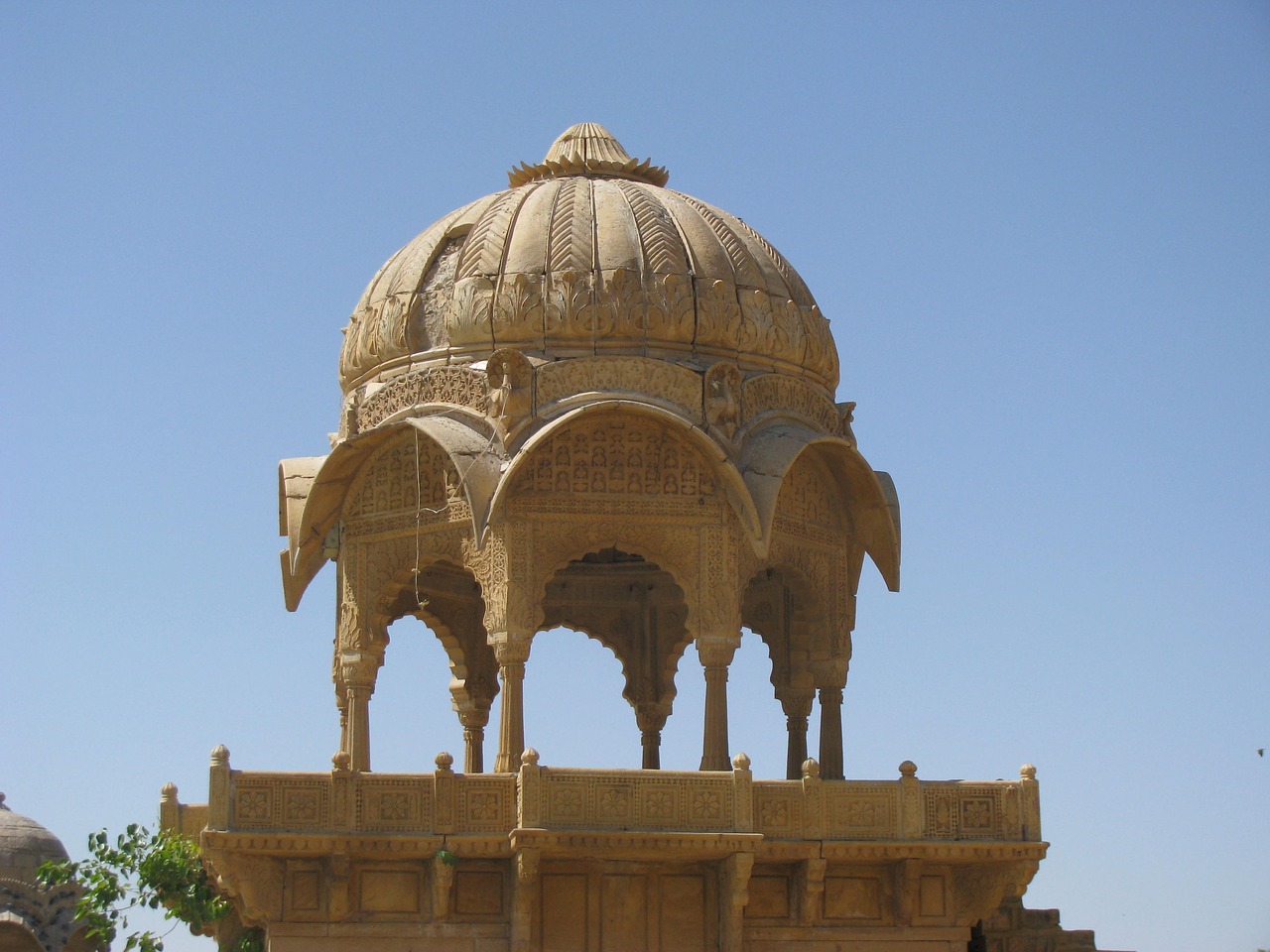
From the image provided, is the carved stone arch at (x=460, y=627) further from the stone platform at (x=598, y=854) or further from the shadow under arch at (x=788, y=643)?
the stone platform at (x=598, y=854)

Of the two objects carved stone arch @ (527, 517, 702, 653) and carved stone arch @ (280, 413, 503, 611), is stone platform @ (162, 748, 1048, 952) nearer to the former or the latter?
carved stone arch @ (527, 517, 702, 653)

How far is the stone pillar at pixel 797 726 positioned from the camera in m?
27.0

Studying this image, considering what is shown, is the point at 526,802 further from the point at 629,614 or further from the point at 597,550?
the point at 629,614

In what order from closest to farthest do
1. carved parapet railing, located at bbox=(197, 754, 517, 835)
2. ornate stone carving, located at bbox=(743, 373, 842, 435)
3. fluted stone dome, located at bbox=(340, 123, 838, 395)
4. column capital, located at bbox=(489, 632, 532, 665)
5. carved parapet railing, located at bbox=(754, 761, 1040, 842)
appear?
1. carved parapet railing, located at bbox=(197, 754, 517, 835)
2. carved parapet railing, located at bbox=(754, 761, 1040, 842)
3. column capital, located at bbox=(489, 632, 532, 665)
4. fluted stone dome, located at bbox=(340, 123, 838, 395)
5. ornate stone carving, located at bbox=(743, 373, 842, 435)

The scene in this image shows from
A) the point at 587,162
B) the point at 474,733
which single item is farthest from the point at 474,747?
the point at 587,162

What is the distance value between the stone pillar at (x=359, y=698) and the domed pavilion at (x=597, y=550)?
0.11 ft

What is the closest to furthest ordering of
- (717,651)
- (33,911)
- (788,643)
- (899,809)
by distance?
(899,809), (717,651), (788,643), (33,911)

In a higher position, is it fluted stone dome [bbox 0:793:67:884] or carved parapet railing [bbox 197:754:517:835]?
fluted stone dome [bbox 0:793:67:884]

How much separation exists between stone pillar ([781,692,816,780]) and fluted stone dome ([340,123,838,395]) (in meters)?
2.94

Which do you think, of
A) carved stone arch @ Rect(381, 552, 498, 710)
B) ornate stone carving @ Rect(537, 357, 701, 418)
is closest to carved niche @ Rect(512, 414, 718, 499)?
ornate stone carving @ Rect(537, 357, 701, 418)

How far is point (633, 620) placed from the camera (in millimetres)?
28797

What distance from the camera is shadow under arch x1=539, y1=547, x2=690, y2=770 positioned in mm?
28609

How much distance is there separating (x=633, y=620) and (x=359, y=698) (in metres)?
4.12

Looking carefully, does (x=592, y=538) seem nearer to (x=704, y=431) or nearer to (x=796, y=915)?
(x=704, y=431)
